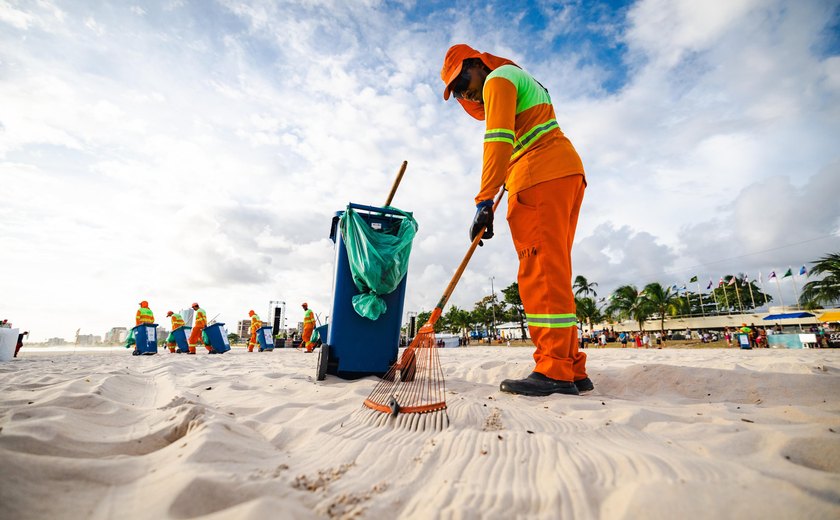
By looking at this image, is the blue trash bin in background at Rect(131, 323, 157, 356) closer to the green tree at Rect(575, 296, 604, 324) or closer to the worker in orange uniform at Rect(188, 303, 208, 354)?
the worker in orange uniform at Rect(188, 303, 208, 354)

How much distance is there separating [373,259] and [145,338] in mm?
9424

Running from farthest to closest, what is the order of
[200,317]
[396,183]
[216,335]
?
[200,317] < [216,335] < [396,183]

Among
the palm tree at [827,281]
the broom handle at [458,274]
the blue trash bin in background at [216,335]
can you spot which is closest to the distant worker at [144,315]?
the blue trash bin in background at [216,335]

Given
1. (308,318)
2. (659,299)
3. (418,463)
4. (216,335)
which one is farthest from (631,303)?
(418,463)

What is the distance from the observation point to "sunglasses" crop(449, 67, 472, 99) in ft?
9.11

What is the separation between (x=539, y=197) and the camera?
2.32m

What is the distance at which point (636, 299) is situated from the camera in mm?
35469

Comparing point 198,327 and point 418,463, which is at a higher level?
point 198,327

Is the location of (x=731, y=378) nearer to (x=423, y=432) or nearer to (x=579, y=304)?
(x=423, y=432)

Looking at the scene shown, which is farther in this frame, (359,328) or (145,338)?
(145,338)

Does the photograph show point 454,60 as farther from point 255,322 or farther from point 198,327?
point 255,322

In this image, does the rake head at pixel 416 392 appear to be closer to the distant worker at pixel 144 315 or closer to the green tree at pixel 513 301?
the distant worker at pixel 144 315

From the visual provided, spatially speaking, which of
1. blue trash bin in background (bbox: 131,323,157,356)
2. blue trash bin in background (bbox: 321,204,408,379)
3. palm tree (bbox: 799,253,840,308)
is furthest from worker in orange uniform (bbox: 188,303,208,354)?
palm tree (bbox: 799,253,840,308)

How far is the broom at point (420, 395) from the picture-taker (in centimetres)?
147
